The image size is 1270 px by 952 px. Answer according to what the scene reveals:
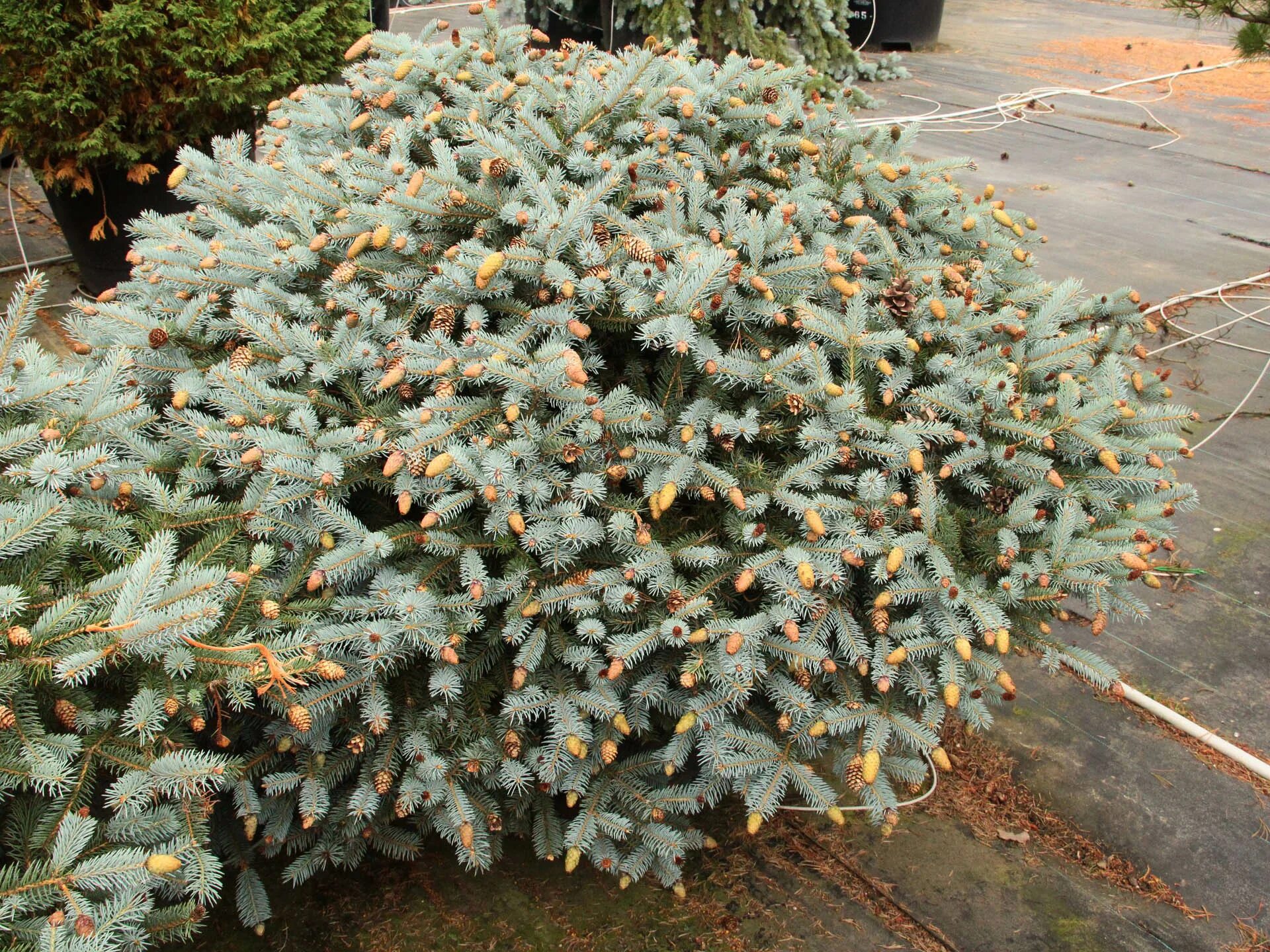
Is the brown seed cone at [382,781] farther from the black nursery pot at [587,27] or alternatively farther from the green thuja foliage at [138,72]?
the black nursery pot at [587,27]

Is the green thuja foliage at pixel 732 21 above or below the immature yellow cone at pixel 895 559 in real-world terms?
above

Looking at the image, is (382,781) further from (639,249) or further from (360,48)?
(360,48)

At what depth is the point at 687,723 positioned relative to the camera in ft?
6.14

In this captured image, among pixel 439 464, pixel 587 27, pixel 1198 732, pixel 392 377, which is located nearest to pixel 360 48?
pixel 392 377

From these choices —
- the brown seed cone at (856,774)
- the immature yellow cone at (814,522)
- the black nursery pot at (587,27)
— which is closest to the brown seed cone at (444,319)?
the immature yellow cone at (814,522)

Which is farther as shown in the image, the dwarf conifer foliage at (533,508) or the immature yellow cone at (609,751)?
the immature yellow cone at (609,751)

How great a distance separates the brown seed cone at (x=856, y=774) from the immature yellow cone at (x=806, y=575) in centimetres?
38

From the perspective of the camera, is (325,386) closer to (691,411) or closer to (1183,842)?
(691,411)

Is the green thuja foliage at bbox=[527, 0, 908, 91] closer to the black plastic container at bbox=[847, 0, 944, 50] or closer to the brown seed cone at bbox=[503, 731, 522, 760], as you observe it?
the black plastic container at bbox=[847, 0, 944, 50]

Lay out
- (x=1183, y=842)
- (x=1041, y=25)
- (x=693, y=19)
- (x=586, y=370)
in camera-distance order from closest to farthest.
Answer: (x=586, y=370) < (x=1183, y=842) < (x=693, y=19) < (x=1041, y=25)

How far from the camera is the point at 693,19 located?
588 centimetres

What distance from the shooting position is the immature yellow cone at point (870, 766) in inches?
72.4

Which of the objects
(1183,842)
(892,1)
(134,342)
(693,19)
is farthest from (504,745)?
(892,1)

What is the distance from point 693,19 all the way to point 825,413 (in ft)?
15.7
